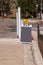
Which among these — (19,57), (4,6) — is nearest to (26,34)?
(19,57)

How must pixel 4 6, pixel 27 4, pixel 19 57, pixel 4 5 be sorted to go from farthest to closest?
1. pixel 4 5
2. pixel 4 6
3. pixel 27 4
4. pixel 19 57

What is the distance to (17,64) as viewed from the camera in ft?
29.6

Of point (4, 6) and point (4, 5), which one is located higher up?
point (4, 5)

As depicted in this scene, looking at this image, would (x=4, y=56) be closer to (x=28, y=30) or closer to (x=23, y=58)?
(x=23, y=58)

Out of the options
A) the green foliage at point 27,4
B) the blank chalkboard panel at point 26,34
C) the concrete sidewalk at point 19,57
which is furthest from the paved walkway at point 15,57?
the green foliage at point 27,4

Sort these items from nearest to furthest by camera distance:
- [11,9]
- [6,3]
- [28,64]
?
[28,64] < [6,3] < [11,9]

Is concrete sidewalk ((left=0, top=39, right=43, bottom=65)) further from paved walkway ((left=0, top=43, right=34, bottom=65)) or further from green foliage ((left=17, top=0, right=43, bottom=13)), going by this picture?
green foliage ((left=17, top=0, right=43, bottom=13))

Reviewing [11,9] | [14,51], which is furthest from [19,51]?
[11,9]

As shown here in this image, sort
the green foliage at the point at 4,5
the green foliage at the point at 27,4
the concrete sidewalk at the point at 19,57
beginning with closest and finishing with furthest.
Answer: the concrete sidewalk at the point at 19,57, the green foliage at the point at 27,4, the green foliage at the point at 4,5

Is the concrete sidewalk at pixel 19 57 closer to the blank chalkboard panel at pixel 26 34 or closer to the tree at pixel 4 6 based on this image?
the blank chalkboard panel at pixel 26 34

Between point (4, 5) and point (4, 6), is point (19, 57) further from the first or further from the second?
point (4, 5)

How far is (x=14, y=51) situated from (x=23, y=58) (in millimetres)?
1610

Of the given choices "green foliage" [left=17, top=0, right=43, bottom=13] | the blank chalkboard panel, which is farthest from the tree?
the blank chalkboard panel

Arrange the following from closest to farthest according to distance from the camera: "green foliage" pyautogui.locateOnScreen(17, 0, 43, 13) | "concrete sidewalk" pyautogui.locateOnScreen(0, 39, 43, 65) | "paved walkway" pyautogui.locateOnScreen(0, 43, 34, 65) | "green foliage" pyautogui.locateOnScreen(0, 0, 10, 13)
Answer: "concrete sidewalk" pyautogui.locateOnScreen(0, 39, 43, 65) → "paved walkway" pyautogui.locateOnScreen(0, 43, 34, 65) → "green foliage" pyautogui.locateOnScreen(17, 0, 43, 13) → "green foliage" pyautogui.locateOnScreen(0, 0, 10, 13)
